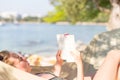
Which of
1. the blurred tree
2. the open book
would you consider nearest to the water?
the open book

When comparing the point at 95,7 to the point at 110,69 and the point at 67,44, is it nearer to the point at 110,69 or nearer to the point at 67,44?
the point at 67,44

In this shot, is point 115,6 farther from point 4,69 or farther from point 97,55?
point 4,69

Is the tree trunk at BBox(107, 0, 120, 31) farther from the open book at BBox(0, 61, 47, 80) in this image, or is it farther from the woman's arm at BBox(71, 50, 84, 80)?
the open book at BBox(0, 61, 47, 80)

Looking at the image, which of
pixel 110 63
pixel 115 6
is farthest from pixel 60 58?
pixel 115 6

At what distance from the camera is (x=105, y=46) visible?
4645mm

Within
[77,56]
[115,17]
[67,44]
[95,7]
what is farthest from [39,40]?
[77,56]

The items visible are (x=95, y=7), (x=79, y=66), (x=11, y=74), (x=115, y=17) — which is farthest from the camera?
(x=95, y=7)

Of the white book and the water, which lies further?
the water

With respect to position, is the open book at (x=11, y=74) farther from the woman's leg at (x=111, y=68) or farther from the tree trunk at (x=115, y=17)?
the tree trunk at (x=115, y=17)

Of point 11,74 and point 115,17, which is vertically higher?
point 11,74

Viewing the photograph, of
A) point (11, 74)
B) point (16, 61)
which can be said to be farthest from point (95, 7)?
point (11, 74)

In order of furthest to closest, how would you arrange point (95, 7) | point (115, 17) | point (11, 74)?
1. point (95, 7)
2. point (115, 17)
3. point (11, 74)

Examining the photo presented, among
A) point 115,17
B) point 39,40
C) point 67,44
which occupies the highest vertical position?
point 67,44

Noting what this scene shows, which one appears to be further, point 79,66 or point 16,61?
point 16,61
